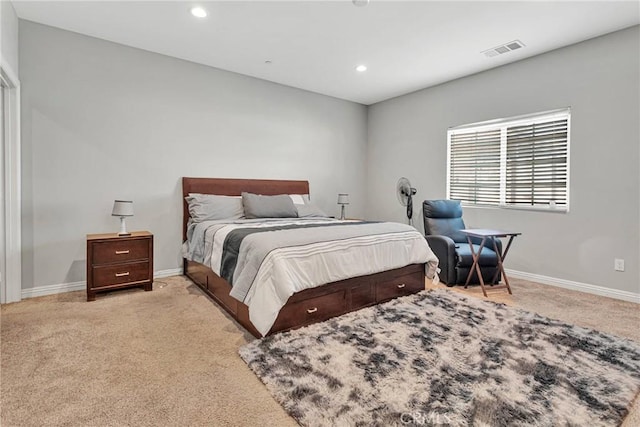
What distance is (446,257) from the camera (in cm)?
354

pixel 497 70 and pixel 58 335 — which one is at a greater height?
pixel 497 70

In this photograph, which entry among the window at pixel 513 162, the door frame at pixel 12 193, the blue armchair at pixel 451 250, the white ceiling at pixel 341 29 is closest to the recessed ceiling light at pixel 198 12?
the white ceiling at pixel 341 29

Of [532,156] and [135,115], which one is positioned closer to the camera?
[135,115]

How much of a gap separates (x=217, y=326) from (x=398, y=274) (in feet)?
5.60

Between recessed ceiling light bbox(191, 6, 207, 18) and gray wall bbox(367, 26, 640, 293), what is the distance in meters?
3.39

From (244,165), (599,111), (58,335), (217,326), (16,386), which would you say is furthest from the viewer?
(244,165)

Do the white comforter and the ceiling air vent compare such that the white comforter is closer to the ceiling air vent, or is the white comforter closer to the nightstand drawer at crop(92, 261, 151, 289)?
the nightstand drawer at crop(92, 261, 151, 289)

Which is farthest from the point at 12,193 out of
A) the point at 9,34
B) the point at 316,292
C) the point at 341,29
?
the point at 341,29

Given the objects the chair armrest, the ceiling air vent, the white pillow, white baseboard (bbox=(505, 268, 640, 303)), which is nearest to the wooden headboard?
the white pillow

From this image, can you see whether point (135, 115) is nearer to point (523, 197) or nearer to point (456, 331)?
point (456, 331)

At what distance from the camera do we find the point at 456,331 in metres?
2.34

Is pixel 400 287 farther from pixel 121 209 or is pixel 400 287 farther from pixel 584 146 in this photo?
pixel 121 209

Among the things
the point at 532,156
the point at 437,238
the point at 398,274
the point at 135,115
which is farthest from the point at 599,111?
the point at 135,115

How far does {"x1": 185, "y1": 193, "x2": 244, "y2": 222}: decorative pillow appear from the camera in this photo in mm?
3670
